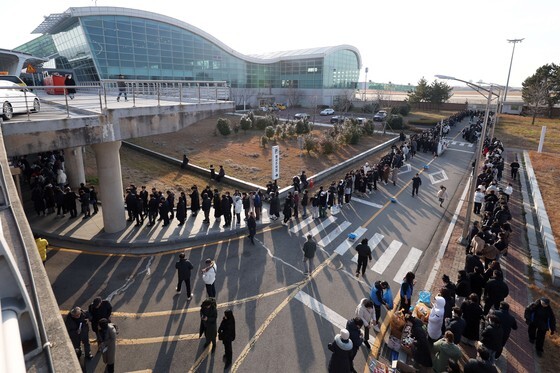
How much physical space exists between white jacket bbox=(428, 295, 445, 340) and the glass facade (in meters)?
48.9

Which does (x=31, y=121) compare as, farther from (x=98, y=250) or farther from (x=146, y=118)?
(x=98, y=250)

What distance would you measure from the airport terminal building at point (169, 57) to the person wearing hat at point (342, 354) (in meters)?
48.5

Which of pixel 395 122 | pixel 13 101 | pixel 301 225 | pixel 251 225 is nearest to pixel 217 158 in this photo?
pixel 301 225

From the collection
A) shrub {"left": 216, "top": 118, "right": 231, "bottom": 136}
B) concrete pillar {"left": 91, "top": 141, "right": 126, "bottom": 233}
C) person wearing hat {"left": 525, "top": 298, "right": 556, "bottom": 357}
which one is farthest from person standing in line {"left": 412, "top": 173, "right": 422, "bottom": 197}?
shrub {"left": 216, "top": 118, "right": 231, "bottom": 136}

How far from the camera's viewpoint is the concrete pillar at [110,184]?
1258cm

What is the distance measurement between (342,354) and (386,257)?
6.23 metres

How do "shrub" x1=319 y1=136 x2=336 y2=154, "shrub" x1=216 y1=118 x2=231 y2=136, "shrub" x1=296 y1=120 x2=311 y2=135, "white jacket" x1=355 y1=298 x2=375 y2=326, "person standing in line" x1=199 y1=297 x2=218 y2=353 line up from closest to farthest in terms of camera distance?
1. "person standing in line" x1=199 y1=297 x2=218 y2=353
2. "white jacket" x1=355 y1=298 x2=375 y2=326
3. "shrub" x1=319 y1=136 x2=336 y2=154
4. "shrub" x1=296 y1=120 x2=311 y2=135
5. "shrub" x1=216 y1=118 x2=231 y2=136

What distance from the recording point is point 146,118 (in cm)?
1319

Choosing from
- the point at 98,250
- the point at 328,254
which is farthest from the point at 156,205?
the point at 328,254

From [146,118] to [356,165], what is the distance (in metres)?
15.6

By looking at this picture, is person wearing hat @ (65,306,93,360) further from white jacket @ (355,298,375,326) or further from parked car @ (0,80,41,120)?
parked car @ (0,80,41,120)

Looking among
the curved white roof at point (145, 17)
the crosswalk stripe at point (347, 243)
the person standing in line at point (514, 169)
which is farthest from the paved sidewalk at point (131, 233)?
the curved white roof at point (145, 17)

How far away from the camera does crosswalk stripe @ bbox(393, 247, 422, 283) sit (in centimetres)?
1061

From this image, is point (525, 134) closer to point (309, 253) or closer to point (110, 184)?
point (309, 253)
